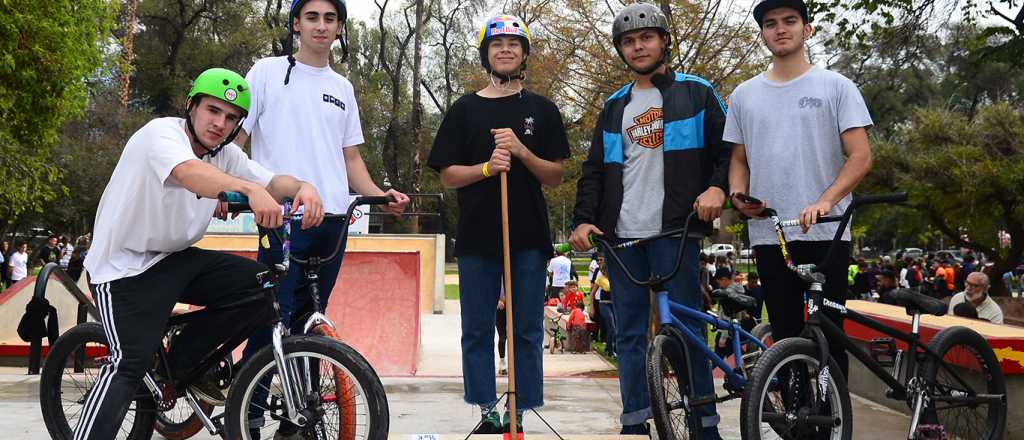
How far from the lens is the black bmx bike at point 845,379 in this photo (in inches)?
145

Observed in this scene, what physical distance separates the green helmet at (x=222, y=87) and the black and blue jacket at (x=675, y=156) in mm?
1708

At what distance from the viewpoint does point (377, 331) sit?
9219 millimetres

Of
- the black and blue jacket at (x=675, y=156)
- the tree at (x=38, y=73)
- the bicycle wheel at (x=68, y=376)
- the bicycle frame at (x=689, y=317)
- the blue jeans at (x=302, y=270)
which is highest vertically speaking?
the tree at (x=38, y=73)

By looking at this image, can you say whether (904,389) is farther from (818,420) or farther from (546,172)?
(546,172)

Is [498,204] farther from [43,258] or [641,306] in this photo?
[43,258]

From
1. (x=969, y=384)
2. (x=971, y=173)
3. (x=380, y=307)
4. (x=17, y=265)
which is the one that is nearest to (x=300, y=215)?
(x=969, y=384)

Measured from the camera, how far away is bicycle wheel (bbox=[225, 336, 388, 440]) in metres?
→ 3.37

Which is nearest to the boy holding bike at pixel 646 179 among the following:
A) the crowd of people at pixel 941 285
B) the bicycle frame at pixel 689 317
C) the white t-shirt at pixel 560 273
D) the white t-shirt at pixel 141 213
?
the bicycle frame at pixel 689 317

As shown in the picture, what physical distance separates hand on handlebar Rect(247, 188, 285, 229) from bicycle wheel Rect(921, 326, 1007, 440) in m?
3.15

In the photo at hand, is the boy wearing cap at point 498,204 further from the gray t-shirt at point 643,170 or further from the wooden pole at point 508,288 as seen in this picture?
the gray t-shirt at point 643,170

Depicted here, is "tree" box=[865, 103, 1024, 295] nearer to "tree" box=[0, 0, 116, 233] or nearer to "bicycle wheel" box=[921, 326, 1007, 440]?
"bicycle wheel" box=[921, 326, 1007, 440]

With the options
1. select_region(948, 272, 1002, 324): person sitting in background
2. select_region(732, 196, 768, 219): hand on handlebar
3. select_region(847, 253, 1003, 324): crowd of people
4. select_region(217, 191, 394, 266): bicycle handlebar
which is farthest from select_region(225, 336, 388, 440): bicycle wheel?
select_region(948, 272, 1002, 324): person sitting in background

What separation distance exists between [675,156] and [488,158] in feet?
2.94

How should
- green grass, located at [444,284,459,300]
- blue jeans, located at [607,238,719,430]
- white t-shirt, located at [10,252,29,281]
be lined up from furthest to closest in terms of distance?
green grass, located at [444,284,459,300]
white t-shirt, located at [10,252,29,281]
blue jeans, located at [607,238,719,430]
